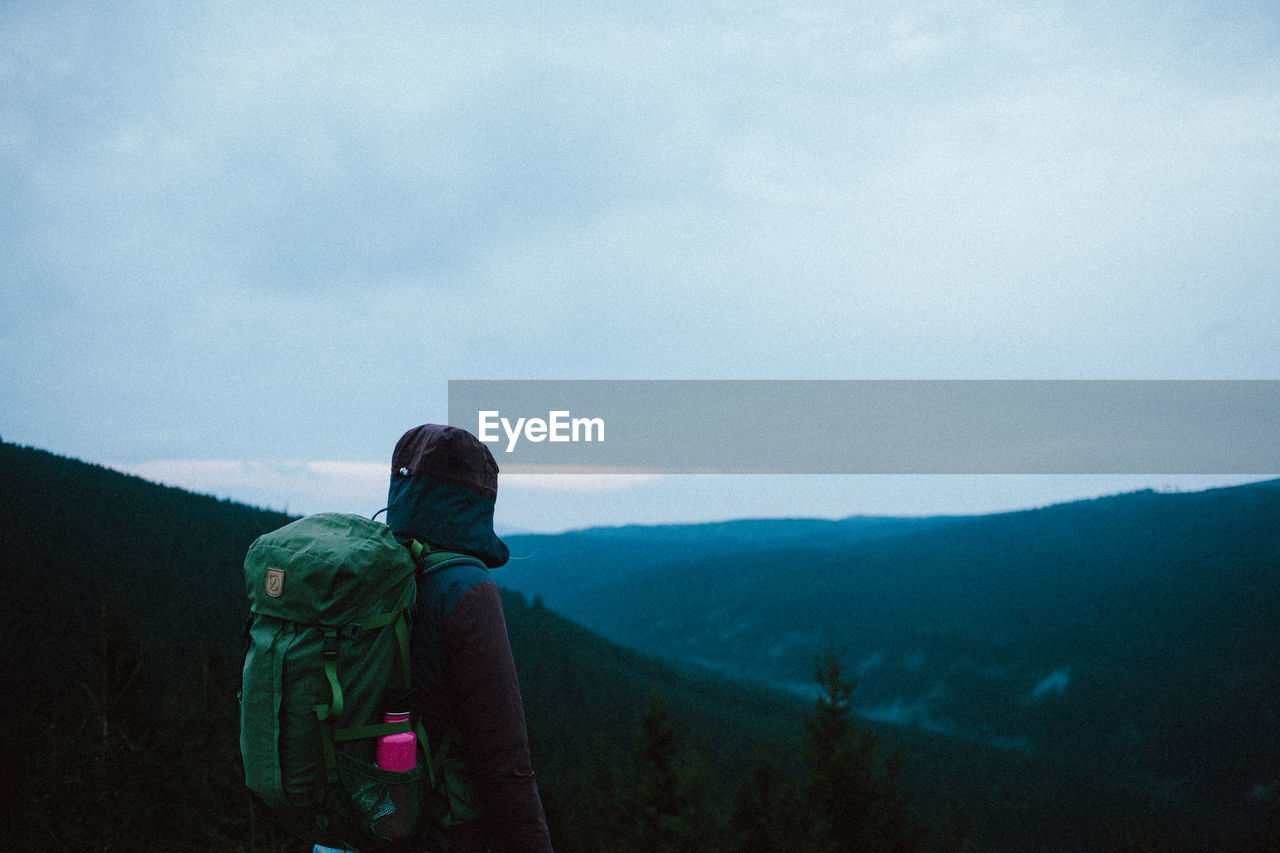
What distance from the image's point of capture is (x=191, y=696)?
25.4 meters

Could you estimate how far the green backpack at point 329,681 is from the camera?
2.56 m

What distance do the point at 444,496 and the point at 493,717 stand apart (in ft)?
2.68

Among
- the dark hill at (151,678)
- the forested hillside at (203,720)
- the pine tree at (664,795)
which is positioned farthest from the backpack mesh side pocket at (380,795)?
the pine tree at (664,795)

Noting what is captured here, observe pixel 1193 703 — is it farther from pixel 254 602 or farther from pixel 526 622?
pixel 254 602

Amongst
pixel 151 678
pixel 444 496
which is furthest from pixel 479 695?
pixel 151 678

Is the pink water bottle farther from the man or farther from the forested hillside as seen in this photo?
the forested hillside

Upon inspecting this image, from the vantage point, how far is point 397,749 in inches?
103

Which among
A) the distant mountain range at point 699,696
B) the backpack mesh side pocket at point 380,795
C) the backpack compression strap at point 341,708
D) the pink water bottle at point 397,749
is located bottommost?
the distant mountain range at point 699,696

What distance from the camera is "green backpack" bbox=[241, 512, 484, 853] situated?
2561mm

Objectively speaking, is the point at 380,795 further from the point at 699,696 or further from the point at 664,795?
the point at 699,696

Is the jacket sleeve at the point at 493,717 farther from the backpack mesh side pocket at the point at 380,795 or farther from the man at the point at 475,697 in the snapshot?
the backpack mesh side pocket at the point at 380,795

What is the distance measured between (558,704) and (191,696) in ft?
329

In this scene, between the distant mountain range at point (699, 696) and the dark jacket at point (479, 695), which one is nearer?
the dark jacket at point (479, 695)

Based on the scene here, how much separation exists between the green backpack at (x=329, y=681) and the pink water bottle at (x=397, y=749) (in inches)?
0.8
